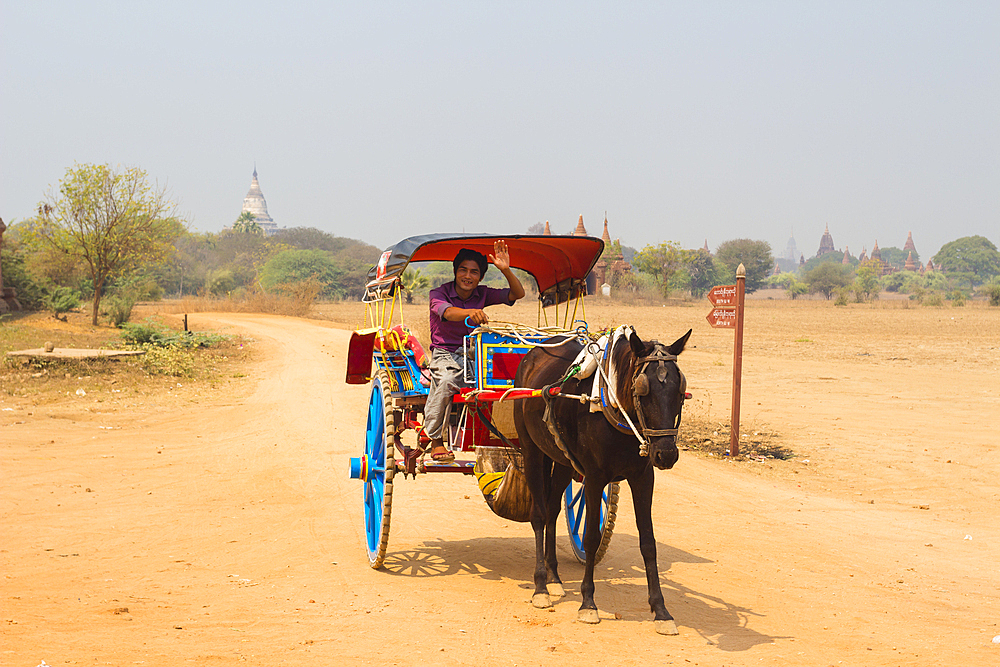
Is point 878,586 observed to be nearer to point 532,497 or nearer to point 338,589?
point 532,497

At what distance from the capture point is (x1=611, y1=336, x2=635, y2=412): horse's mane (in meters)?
4.76

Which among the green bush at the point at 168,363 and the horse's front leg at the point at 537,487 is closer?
the horse's front leg at the point at 537,487

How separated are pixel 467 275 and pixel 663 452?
259 centimetres

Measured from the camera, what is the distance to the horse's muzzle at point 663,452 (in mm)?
4426

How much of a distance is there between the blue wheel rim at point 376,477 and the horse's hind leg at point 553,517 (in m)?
1.36

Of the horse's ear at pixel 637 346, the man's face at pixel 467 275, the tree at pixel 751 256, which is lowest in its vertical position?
the horse's ear at pixel 637 346

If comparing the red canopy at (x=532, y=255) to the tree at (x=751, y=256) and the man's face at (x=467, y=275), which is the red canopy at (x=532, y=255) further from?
the tree at (x=751, y=256)

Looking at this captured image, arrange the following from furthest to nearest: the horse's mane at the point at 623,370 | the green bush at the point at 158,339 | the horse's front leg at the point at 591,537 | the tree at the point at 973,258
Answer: the tree at the point at 973,258 < the green bush at the point at 158,339 < the horse's front leg at the point at 591,537 < the horse's mane at the point at 623,370

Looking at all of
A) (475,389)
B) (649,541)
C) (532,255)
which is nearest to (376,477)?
(475,389)

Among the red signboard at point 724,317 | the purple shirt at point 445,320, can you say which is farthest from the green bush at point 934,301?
the purple shirt at point 445,320

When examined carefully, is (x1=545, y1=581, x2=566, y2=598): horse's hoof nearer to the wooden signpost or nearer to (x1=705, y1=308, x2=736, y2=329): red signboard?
the wooden signpost

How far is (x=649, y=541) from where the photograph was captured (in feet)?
16.5

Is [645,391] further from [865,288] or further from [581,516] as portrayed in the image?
[865,288]

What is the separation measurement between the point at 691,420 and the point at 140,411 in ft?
29.1
